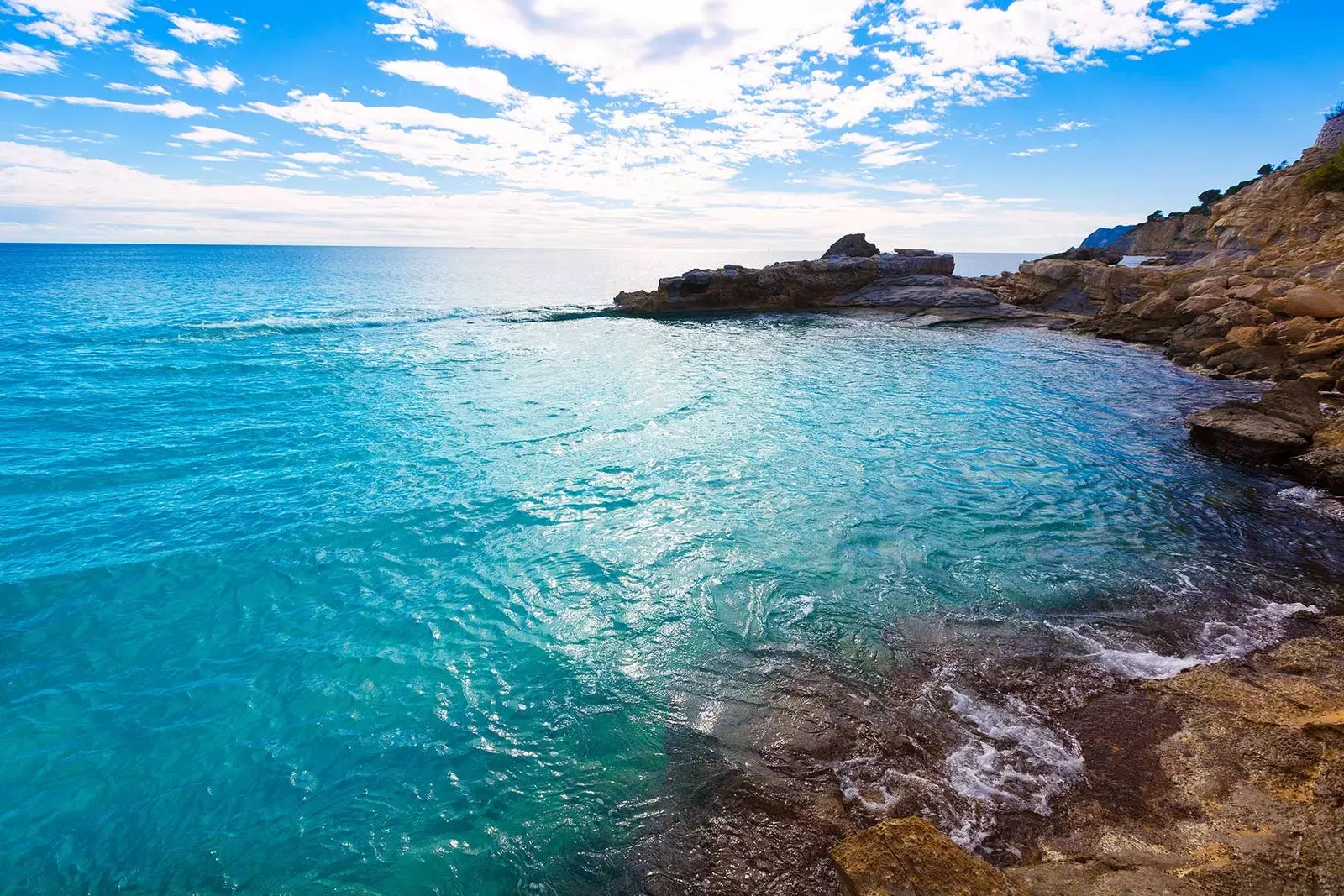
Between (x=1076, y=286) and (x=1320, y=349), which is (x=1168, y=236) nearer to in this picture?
(x=1076, y=286)

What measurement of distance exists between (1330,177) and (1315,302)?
18.6m

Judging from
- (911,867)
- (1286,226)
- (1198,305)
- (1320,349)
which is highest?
(1286,226)

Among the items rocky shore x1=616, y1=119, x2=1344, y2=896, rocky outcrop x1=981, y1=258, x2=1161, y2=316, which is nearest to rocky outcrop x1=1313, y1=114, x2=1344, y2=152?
rocky outcrop x1=981, y1=258, x2=1161, y2=316

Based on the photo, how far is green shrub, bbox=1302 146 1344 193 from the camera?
33.4 metres

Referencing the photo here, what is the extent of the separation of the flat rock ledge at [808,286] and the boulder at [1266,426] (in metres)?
34.8

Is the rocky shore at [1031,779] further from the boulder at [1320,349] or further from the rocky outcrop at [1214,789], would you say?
the boulder at [1320,349]

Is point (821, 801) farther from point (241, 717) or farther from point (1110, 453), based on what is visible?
point (1110, 453)

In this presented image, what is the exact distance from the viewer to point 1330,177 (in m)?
33.9

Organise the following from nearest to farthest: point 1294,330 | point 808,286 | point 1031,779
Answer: point 1031,779, point 1294,330, point 808,286

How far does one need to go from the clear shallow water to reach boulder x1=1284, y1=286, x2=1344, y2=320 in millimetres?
6257

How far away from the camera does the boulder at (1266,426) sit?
46.8 feet

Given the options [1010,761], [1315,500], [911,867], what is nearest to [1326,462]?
[1315,500]

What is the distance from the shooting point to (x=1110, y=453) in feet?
51.5

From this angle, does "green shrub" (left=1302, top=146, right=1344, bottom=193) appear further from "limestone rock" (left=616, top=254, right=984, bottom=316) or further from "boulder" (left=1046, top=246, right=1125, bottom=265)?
"boulder" (left=1046, top=246, right=1125, bottom=265)
